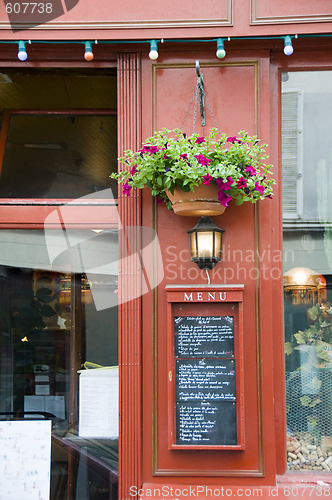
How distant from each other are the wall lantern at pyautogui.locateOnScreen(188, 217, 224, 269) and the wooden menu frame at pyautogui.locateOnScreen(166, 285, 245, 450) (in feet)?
0.73

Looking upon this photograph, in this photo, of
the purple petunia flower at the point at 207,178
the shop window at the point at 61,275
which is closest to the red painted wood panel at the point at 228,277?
the shop window at the point at 61,275

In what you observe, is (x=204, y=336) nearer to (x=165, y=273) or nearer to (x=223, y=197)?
(x=165, y=273)

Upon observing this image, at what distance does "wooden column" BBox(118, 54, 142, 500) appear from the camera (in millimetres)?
4551

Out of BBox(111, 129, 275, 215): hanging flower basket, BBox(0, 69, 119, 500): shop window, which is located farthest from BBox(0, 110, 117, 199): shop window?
BBox(111, 129, 275, 215): hanging flower basket

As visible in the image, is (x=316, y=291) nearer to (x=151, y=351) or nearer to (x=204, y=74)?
(x=151, y=351)

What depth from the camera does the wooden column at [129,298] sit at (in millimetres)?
4551

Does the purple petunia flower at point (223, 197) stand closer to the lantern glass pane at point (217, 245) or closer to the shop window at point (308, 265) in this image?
the lantern glass pane at point (217, 245)

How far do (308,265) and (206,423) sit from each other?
1624 millimetres

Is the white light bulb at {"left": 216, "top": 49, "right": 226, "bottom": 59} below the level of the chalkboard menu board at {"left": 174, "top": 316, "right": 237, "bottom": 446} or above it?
above

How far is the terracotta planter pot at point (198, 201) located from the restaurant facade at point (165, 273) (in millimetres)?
117

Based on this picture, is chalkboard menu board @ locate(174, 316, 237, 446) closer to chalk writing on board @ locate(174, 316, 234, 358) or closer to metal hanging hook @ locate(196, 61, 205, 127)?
chalk writing on board @ locate(174, 316, 234, 358)

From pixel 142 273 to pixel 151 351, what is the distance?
2.15ft

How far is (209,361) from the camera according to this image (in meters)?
4.50

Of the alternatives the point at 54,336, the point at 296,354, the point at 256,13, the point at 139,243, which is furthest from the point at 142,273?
the point at 256,13
